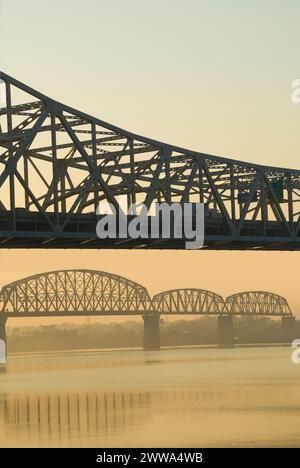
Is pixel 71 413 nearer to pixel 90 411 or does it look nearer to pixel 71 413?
pixel 71 413

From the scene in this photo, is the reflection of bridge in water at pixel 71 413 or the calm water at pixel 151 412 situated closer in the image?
the calm water at pixel 151 412

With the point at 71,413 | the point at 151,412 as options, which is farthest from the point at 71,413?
the point at 151,412

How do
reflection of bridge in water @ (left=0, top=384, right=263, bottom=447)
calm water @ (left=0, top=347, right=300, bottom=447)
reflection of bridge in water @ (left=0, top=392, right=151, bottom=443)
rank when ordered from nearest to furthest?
1. calm water @ (left=0, top=347, right=300, bottom=447)
2. reflection of bridge in water @ (left=0, top=384, right=263, bottom=447)
3. reflection of bridge in water @ (left=0, top=392, right=151, bottom=443)

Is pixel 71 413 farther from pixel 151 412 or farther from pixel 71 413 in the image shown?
pixel 151 412

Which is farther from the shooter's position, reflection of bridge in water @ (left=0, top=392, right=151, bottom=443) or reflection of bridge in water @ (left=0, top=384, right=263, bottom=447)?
reflection of bridge in water @ (left=0, top=392, right=151, bottom=443)

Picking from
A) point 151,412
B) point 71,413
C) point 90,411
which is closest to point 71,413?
point 71,413

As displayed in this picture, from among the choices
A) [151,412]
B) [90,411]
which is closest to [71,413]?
[90,411]

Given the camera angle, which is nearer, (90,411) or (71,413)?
(71,413)

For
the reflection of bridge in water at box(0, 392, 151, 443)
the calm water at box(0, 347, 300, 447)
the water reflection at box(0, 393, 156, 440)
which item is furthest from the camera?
the water reflection at box(0, 393, 156, 440)

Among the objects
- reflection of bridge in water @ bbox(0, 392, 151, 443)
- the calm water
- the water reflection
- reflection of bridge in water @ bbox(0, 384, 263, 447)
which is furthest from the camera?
the water reflection

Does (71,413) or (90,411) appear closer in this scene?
(71,413)

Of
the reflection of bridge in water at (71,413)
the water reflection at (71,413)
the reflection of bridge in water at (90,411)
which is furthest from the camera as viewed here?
the water reflection at (71,413)

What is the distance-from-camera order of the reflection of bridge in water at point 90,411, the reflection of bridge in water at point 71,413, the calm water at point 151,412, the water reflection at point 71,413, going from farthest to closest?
1. the water reflection at point 71,413
2. the reflection of bridge in water at point 71,413
3. the reflection of bridge in water at point 90,411
4. the calm water at point 151,412
